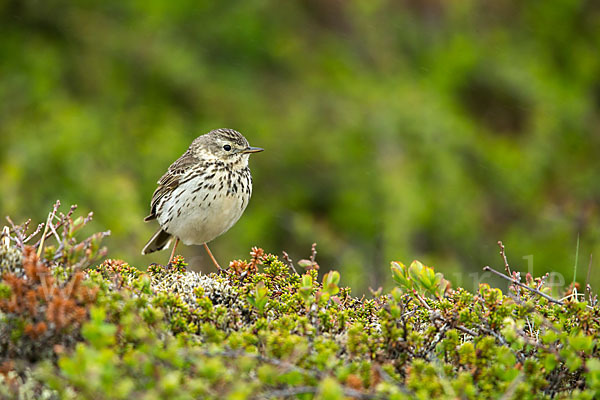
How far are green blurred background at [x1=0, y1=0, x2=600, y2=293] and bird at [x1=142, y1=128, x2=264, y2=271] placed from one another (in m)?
1.60

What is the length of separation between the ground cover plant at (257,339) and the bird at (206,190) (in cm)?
187

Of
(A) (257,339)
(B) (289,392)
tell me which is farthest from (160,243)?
(B) (289,392)

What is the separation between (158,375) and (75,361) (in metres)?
0.28

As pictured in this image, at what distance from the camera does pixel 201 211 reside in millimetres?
5508

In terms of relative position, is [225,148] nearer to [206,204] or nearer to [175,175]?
→ [175,175]

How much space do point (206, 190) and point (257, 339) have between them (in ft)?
8.91

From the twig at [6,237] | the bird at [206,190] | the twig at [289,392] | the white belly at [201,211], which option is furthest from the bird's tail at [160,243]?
the twig at [289,392]

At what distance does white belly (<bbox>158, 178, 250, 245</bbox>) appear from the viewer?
5.50 m

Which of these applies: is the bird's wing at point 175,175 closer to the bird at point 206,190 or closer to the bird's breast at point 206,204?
the bird at point 206,190

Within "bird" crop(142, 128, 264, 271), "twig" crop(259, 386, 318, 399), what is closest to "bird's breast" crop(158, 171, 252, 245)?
"bird" crop(142, 128, 264, 271)

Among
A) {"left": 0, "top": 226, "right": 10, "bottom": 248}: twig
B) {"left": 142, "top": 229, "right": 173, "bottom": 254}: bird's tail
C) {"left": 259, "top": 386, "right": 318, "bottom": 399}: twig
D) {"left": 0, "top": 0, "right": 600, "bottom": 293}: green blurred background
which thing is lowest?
{"left": 259, "top": 386, "right": 318, "bottom": 399}: twig

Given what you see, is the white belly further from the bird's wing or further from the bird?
the bird's wing

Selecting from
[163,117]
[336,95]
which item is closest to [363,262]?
[336,95]

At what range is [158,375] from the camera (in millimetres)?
2328
